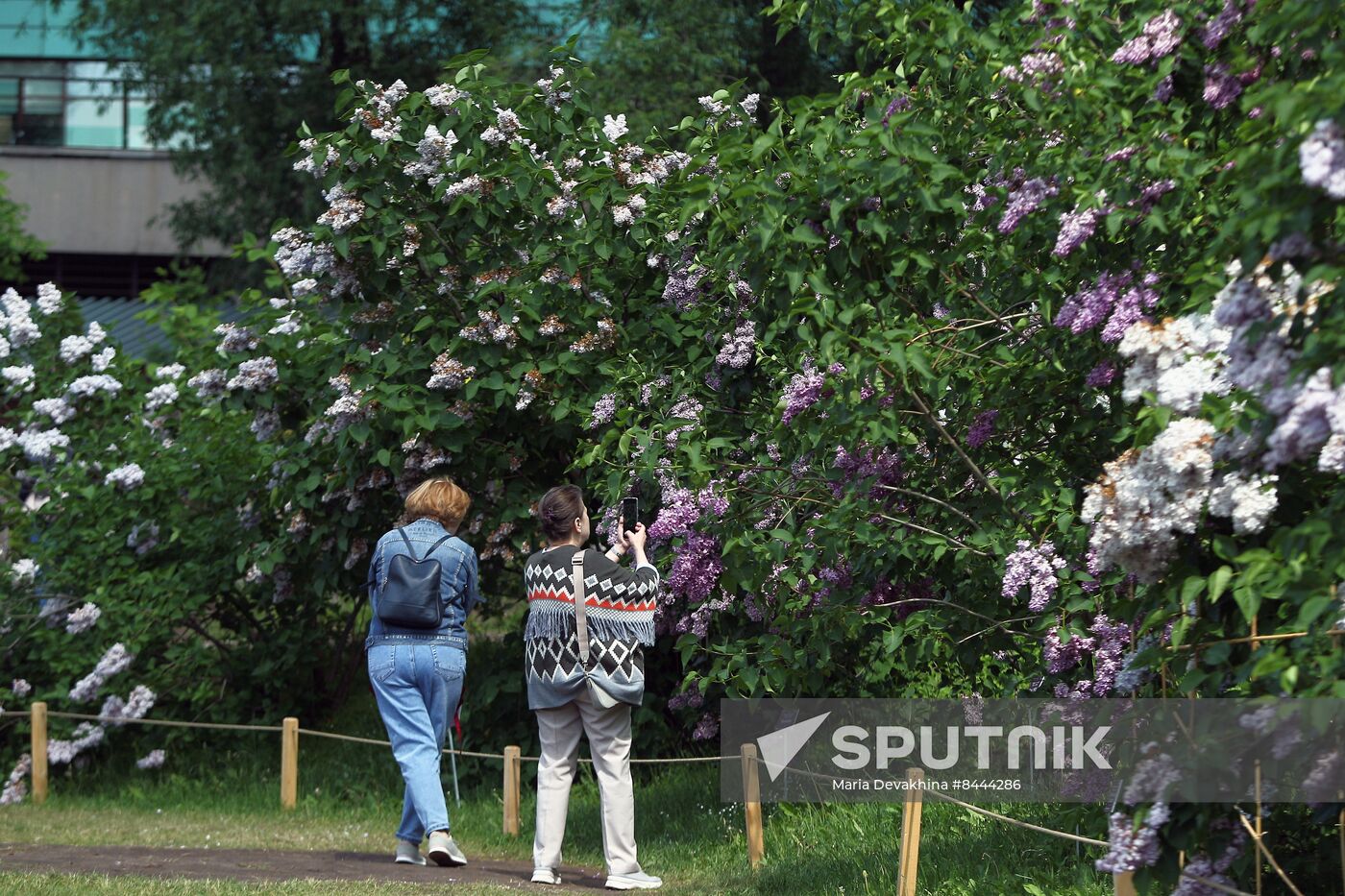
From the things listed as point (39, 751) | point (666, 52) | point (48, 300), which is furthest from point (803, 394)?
point (666, 52)

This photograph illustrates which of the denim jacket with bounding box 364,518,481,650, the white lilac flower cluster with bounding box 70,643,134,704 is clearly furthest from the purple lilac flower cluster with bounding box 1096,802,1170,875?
the white lilac flower cluster with bounding box 70,643,134,704

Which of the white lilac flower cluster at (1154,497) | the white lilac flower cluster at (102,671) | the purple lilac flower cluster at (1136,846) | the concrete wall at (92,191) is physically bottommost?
the white lilac flower cluster at (102,671)

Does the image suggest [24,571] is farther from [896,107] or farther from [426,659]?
[896,107]

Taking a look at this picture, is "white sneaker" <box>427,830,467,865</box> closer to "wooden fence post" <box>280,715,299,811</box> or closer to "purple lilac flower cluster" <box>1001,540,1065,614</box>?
"wooden fence post" <box>280,715,299,811</box>

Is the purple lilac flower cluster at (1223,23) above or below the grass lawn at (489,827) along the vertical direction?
above

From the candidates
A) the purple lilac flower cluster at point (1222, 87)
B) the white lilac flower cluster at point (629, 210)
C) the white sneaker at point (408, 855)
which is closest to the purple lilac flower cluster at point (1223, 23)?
the purple lilac flower cluster at point (1222, 87)

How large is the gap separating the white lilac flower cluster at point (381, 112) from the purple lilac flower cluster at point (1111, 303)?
5071 millimetres

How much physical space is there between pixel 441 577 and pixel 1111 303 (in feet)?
12.3

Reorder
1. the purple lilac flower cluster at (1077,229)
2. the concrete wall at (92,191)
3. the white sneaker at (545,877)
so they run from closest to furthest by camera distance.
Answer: the purple lilac flower cluster at (1077,229) < the white sneaker at (545,877) < the concrete wall at (92,191)

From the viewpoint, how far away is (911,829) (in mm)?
6793

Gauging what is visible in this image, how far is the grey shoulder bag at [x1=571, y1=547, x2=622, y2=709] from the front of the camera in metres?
7.78

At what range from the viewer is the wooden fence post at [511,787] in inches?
396

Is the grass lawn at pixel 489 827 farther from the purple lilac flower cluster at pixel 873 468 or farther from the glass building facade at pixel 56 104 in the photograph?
the glass building facade at pixel 56 104

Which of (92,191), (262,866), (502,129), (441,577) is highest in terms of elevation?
(92,191)
